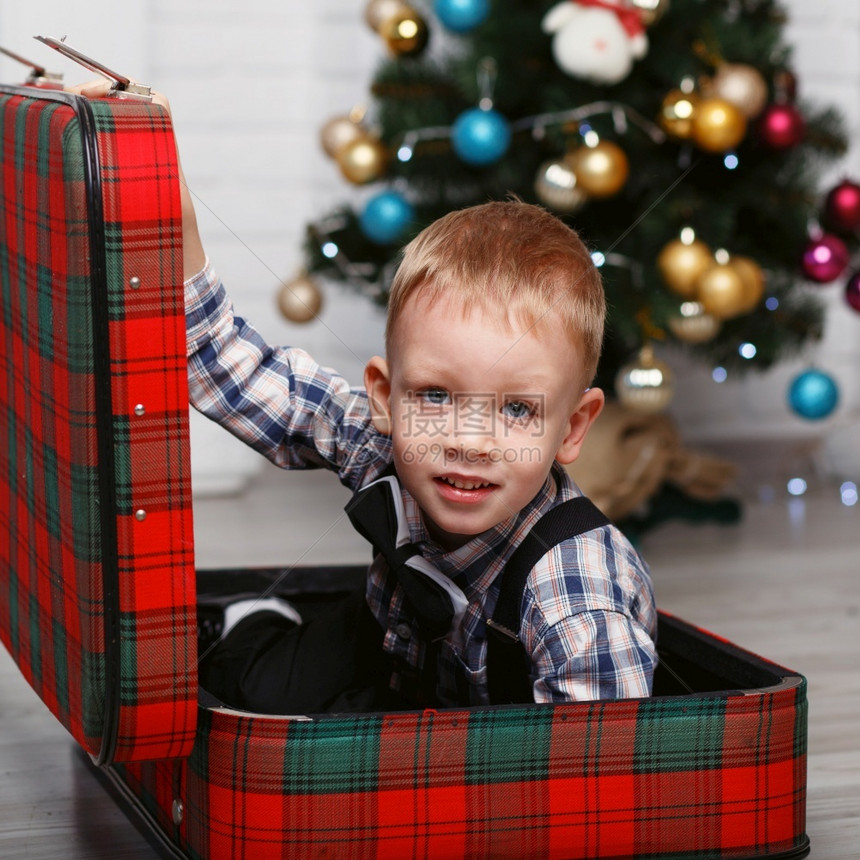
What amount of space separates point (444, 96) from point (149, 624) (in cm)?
121

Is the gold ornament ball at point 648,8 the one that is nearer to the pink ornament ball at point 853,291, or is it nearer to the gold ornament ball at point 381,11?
the gold ornament ball at point 381,11

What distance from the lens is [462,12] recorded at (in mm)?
1668

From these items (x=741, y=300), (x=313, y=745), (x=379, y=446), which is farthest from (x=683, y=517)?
(x=313, y=745)

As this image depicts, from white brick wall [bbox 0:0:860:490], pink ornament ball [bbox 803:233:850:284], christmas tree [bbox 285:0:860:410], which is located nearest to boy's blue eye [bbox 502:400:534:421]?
christmas tree [bbox 285:0:860:410]

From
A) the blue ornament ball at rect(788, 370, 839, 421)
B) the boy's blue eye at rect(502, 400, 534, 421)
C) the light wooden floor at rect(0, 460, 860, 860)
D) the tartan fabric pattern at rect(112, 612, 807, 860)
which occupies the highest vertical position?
the boy's blue eye at rect(502, 400, 534, 421)

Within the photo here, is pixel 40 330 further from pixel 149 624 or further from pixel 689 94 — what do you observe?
pixel 689 94

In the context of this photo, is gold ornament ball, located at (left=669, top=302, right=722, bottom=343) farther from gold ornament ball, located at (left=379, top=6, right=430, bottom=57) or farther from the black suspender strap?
the black suspender strap

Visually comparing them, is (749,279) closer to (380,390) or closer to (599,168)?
(599,168)

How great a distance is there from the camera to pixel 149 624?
72 centimetres

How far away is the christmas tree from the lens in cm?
161

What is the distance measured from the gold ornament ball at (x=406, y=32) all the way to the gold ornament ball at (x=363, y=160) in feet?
0.43

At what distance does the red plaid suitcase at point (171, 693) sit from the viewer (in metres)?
0.69

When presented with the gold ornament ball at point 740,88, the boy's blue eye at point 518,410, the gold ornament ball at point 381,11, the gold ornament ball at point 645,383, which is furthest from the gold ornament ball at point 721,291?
the boy's blue eye at point 518,410

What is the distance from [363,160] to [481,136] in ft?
0.66
